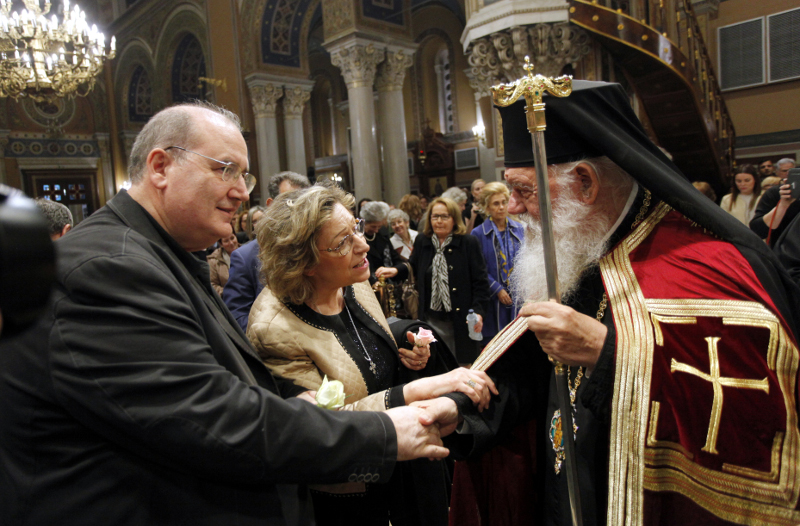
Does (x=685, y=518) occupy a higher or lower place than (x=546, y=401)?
lower

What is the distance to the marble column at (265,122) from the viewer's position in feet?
39.5

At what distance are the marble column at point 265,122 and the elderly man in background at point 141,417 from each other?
11494mm

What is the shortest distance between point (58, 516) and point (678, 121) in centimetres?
732

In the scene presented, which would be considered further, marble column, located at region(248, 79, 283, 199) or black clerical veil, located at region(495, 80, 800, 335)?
marble column, located at region(248, 79, 283, 199)

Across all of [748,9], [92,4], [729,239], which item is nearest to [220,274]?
[729,239]

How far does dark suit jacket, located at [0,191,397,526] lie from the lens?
3.34 feet

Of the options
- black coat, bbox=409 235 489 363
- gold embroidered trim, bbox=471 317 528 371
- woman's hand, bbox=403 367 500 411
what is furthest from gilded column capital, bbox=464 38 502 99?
woman's hand, bbox=403 367 500 411

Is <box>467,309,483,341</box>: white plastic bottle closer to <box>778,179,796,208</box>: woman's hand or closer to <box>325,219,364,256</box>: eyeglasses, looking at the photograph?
<box>325,219,364,256</box>: eyeglasses

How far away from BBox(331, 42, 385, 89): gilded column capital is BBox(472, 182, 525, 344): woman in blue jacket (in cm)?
583

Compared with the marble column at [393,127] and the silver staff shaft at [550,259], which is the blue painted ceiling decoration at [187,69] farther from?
the silver staff shaft at [550,259]

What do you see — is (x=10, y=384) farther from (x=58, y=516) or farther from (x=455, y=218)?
(x=455, y=218)

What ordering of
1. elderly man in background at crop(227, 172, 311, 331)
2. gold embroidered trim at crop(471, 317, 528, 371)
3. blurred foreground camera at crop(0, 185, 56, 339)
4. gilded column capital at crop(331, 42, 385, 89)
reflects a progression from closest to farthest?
blurred foreground camera at crop(0, 185, 56, 339), gold embroidered trim at crop(471, 317, 528, 371), elderly man in background at crop(227, 172, 311, 331), gilded column capital at crop(331, 42, 385, 89)

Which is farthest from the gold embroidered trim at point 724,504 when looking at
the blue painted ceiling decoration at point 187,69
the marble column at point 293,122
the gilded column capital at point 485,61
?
the blue painted ceiling decoration at point 187,69

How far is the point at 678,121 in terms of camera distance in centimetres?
661
